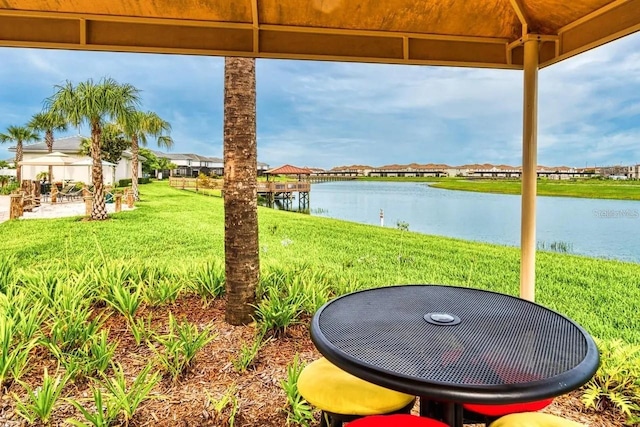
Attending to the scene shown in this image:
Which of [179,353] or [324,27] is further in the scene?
[324,27]

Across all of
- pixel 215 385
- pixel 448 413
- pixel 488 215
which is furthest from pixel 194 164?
pixel 448 413

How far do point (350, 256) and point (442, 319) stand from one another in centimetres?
633

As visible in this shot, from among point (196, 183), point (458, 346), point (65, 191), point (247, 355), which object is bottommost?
point (247, 355)

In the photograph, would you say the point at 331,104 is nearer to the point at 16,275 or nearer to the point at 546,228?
the point at 546,228

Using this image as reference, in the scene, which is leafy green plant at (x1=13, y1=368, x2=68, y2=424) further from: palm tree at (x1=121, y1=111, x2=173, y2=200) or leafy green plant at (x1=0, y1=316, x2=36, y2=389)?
palm tree at (x1=121, y1=111, x2=173, y2=200)

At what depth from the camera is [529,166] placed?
277cm

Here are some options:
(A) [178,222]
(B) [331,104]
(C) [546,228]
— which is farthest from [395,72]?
(A) [178,222]

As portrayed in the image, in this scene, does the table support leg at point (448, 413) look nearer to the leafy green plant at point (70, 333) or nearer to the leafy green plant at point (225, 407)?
the leafy green plant at point (225, 407)

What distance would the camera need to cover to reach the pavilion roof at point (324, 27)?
7.88 ft

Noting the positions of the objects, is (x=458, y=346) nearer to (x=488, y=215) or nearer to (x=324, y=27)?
(x=324, y=27)

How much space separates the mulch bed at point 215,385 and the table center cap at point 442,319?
102 centimetres

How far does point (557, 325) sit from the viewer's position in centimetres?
160

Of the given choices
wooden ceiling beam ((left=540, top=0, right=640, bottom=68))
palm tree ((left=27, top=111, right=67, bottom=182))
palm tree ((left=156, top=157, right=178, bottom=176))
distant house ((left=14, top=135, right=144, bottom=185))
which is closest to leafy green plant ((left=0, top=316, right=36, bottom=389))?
wooden ceiling beam ((left=540, top=0, right=640, bottom=68))

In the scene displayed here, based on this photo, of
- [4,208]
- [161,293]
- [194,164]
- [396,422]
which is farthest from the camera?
[194,164]
